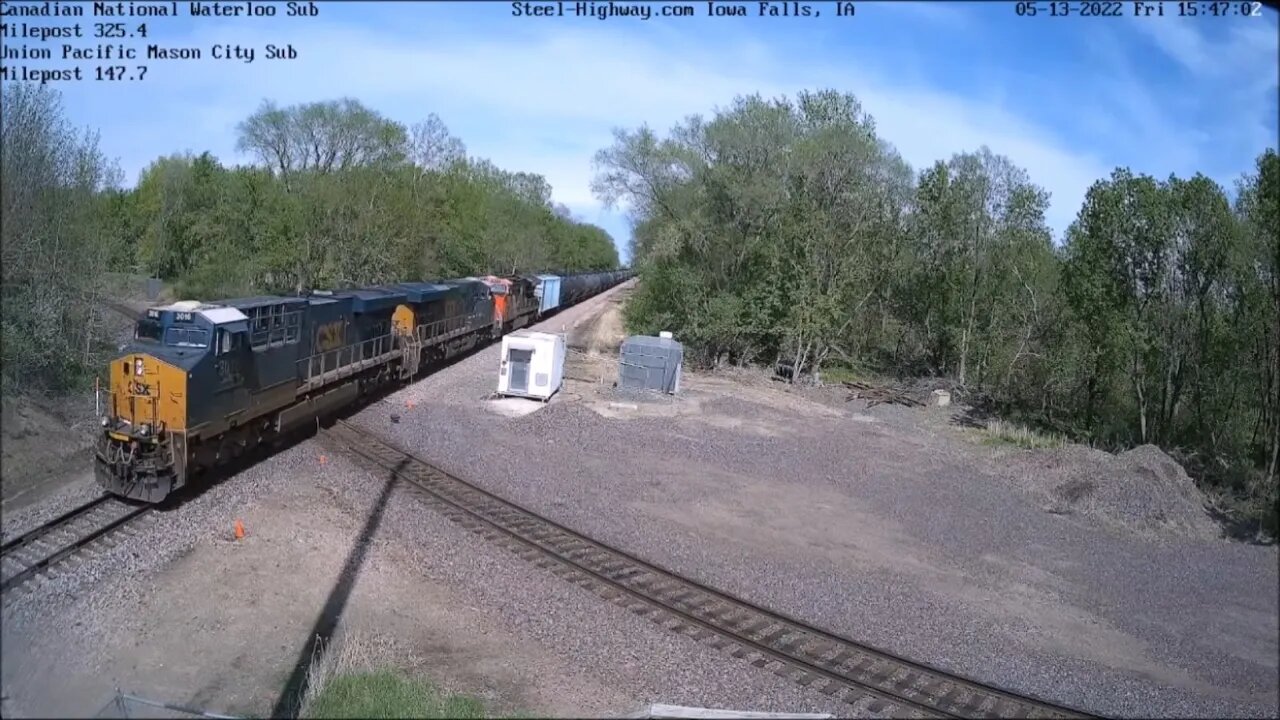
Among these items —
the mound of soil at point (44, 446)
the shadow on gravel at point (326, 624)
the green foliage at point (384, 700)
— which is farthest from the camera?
the mound of soil at point (44, 446)

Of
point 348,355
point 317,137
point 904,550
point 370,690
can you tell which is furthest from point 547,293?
point 370,690

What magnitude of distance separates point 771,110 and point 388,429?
22.7m

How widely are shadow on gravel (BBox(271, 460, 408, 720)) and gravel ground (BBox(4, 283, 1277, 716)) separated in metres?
0.24

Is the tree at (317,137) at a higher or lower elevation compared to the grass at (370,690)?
higher

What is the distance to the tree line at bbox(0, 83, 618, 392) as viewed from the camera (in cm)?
1944

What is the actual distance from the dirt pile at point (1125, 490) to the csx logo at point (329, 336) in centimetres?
1661

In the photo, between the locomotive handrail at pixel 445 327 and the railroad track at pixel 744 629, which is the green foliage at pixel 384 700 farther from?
the locomotive handrail at pixel 445 327

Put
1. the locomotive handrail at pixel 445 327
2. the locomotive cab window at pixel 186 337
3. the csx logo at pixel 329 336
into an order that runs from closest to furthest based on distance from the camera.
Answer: the locomotive cab window at pixel 186 337 → the csx logo at pixel 329 336 → the locomotive handrail at pixel 445 327

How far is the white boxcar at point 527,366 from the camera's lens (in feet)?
83.5

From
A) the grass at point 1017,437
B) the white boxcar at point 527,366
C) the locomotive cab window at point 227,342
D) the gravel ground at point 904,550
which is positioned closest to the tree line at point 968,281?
the grass at point 1017,437

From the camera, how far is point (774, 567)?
43.9 ft

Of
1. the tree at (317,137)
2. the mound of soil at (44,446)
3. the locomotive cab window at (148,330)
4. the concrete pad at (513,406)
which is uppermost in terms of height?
the tree at (317,137)

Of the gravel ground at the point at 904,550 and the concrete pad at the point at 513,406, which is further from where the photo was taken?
the concrete pad at the point at 513,406

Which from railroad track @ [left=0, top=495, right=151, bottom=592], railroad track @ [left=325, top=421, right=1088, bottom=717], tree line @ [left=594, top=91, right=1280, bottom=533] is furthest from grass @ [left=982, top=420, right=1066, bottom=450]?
railroad track @ [left=0, top=495, right=151, bottom=592]
